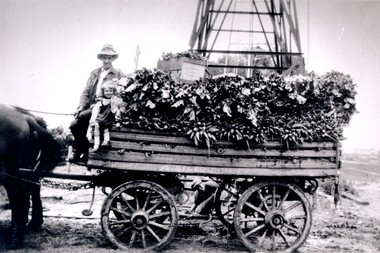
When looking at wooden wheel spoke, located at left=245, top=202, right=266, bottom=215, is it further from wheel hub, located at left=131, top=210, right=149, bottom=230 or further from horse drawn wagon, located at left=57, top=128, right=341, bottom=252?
wheel hub, located at left=131, top=210, right=149, bottom=230

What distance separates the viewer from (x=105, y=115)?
480 cm

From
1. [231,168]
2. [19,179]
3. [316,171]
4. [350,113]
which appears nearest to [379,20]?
[350,113]

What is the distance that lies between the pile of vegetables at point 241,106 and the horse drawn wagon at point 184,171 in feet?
0.51

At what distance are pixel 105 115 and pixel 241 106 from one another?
189 cm

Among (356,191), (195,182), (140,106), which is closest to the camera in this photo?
(140,106)

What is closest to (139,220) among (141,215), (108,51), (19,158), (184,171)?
(141,215)

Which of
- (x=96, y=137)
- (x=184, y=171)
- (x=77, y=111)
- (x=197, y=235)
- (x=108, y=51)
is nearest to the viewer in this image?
(x=96, y=137)

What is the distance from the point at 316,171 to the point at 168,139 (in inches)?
87.7

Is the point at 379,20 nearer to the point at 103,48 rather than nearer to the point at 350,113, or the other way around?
the point at 350,113

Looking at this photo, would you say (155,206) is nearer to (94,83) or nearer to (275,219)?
(275,219)

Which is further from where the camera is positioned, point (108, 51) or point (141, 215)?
point (108, 51)

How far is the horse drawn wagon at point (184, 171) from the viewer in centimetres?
488

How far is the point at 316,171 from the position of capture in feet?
16.9

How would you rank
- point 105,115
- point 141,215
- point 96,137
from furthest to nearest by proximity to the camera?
point 141,215 < point 105,115 < point 96,137
